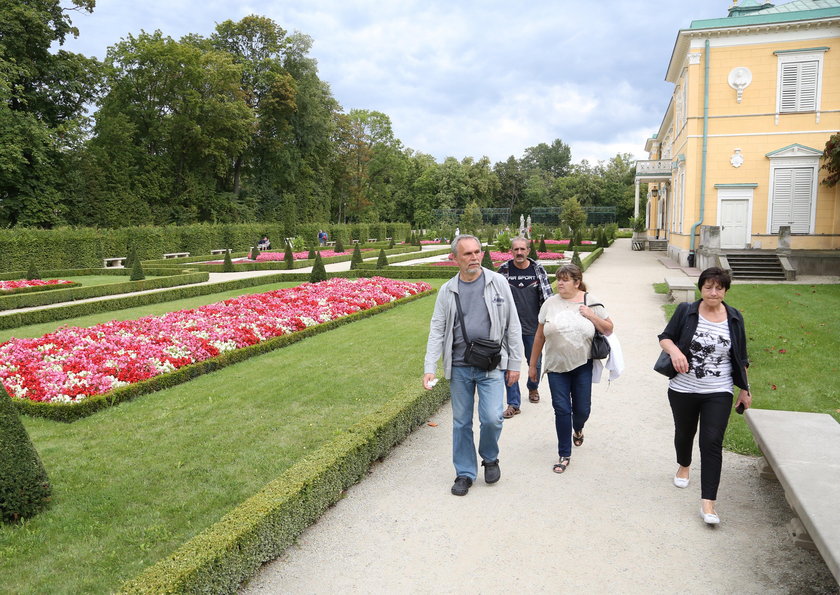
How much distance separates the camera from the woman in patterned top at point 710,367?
347cm

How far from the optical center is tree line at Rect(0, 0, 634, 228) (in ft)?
89.4

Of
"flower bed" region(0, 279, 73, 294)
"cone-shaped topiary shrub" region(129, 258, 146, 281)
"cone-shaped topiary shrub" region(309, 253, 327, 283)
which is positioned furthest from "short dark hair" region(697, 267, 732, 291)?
"cone-shaped topiary shrub" region(129, 258, 146, 281)

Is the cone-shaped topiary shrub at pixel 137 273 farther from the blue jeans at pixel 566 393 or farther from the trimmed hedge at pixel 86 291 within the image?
the blue jeans at pixel 566 393

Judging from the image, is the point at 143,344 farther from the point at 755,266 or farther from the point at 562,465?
the point at 755,266

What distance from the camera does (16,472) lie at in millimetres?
3531

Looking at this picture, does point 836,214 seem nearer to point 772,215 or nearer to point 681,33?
point 772,215

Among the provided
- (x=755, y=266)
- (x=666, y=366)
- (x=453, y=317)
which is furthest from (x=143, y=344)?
(x=755, y=266)

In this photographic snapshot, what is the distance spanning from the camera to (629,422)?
17.7 feet

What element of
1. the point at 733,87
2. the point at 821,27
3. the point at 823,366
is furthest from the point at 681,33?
the point at 823,366

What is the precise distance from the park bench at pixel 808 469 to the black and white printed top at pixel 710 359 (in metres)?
Result: 0.48

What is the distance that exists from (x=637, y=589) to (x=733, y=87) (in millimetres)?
20592

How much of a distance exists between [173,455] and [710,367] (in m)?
4.04

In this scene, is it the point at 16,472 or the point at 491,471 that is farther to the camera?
the point at 491,471

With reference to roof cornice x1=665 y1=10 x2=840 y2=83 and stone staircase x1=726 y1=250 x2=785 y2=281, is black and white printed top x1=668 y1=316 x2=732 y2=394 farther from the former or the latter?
roof cornice x1=665 y1=10 x2=840 y2=83
